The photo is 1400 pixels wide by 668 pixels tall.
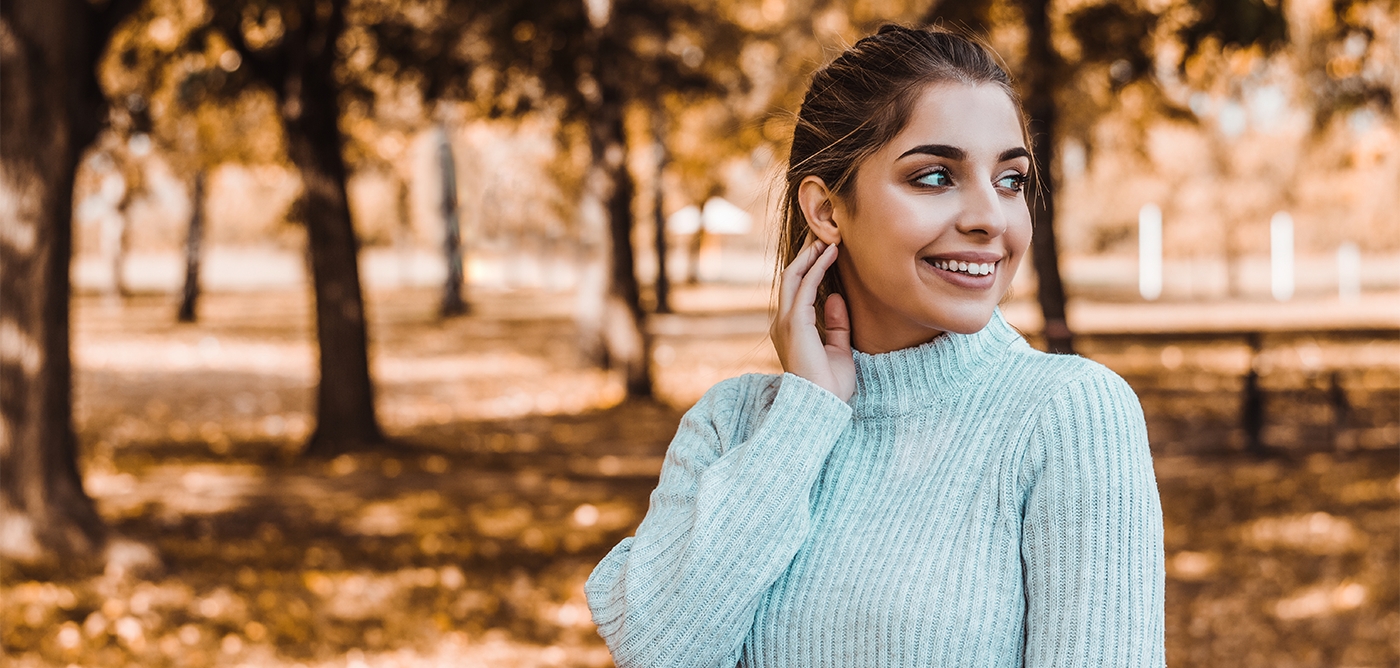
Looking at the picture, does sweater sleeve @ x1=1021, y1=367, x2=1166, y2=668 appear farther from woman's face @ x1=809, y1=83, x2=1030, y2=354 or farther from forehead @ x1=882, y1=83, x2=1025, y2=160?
forehead @ x1=882, y1=83, x2=1025, y2=160

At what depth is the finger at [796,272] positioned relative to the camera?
6.57 ft

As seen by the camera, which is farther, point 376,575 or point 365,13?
point 365,13

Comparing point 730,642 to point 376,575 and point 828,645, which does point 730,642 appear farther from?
point 376,575

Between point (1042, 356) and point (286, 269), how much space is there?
63.4 m

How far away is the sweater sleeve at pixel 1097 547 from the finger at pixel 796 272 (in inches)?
20.7

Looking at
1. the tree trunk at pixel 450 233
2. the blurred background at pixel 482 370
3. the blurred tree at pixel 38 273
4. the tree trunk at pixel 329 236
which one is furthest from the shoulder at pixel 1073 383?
the tree trunk at pixel 450 233

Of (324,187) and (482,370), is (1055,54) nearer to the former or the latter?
(324,187)

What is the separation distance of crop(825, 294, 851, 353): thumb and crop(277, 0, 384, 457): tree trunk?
29.4 feet

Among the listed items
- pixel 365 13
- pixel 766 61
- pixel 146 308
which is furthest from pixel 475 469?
pixel 146 308

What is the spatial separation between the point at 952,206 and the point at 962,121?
0.12 m

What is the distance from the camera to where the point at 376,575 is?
6859 millimetres

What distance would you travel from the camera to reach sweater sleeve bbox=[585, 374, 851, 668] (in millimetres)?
1785

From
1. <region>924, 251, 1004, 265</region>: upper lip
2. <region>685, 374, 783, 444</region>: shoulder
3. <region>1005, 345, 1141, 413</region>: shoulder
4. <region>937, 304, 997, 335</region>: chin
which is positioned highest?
<region>924, 251, 1004, 265</region>: upper lip

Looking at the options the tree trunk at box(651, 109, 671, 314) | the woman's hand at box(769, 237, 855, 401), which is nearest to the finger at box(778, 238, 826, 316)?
the woman's hand at box(769, 237, 855, 401)
